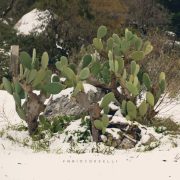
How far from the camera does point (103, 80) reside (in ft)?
30.7

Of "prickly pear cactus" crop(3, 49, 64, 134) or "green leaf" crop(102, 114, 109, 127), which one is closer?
"green leaf" crop(102, 114, 109, 127)

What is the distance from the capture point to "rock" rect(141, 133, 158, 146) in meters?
8.02

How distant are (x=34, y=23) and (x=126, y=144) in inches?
735

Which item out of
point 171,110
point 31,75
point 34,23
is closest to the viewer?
point 31,75

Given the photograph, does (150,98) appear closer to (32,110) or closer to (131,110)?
(131,110)

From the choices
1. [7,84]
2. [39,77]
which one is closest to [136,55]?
[39,77]

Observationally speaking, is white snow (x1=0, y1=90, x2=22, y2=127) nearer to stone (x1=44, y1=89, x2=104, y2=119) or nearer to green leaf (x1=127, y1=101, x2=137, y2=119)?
stone (x1=44, y1=89, x2=104, y2=119)

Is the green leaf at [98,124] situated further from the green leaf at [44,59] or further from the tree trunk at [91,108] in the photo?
the green leaf at [44,59]

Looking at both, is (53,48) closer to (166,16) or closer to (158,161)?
(166,16)

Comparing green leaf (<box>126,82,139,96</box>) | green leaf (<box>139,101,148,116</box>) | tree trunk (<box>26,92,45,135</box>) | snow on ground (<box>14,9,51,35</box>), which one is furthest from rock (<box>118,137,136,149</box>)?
snow on ground (<box>14,9,51,35</box>)

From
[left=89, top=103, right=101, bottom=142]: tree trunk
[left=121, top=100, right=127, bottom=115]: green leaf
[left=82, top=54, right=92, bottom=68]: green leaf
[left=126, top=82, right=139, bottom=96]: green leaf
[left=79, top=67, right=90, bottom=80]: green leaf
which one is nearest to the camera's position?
[left=89, top=103, right=101, bottom=142]: tree trunk

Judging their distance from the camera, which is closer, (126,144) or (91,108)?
(126,144)

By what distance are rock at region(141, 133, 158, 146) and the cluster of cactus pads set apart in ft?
2.00

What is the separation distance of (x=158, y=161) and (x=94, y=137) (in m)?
2.03
